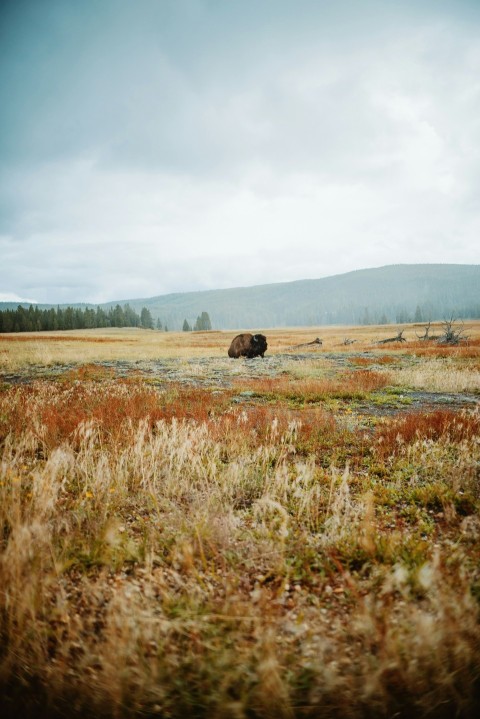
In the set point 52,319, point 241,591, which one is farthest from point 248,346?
point 52,319

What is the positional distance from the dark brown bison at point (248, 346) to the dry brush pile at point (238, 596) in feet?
73.1

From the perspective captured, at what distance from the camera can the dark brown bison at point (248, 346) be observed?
2719cm

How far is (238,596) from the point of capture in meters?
2.35

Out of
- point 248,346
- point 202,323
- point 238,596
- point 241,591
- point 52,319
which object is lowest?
point 241,591

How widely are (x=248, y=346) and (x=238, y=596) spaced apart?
25.0 m

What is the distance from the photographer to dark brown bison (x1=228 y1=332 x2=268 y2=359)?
89.2 feet

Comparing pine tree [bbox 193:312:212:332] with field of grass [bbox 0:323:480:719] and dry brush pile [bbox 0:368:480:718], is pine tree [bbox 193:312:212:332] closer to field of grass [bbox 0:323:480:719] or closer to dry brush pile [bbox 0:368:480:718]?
field of grass [bbox 0:323:480:719]

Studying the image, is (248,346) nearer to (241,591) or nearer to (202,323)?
(241,591)

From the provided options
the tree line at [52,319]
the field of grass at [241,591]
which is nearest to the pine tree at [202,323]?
the tree line at [52,319]

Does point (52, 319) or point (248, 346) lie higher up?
point (52, 319)

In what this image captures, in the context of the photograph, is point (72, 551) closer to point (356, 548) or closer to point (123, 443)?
point (356, 548)

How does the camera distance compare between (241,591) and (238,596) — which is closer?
(238,596)

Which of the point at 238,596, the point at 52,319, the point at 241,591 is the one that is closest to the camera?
the point at 238,596

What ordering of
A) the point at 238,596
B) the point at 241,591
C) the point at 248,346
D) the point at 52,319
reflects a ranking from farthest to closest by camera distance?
1. the point at 52,319
2. the point at 248,346
3. the point at 241,591
4. the point at 238,596
